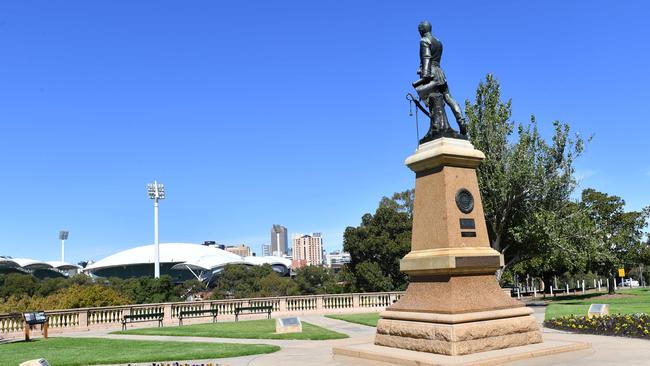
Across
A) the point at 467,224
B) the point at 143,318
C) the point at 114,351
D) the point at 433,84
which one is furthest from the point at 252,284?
the point at 467,224

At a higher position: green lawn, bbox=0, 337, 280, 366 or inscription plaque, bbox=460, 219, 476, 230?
inscription plaque, bbox=460, 219, 476, 230

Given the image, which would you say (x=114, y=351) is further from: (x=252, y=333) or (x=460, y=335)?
(x=460, y=335)

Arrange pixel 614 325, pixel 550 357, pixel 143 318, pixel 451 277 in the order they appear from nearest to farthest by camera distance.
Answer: pixel 550 357, pixel 451 277, pixel 614 325, pixel 143 318

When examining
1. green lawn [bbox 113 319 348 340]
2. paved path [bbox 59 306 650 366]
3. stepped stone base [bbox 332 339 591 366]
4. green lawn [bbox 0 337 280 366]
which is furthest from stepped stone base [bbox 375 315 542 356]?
green lawn [bbox 113 319 348 340]

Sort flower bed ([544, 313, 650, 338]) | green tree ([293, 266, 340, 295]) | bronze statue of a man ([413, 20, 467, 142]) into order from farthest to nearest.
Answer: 1. green tree ([293, 266, 340, 295])
2. flower bed ([544, 313, 650, 338])
3. bronze statue of a man ([413, 20, 467, 142])

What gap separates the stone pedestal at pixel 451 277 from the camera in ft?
31.9

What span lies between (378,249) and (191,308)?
28.1 m

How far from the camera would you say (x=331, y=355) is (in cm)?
1155

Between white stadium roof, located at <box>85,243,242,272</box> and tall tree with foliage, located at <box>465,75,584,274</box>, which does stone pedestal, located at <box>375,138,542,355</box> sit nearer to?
tall tree with foliage, located at <box>465,75,584,274</box>

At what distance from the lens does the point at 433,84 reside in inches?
476

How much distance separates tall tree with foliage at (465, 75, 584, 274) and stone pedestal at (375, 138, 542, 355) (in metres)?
19.6

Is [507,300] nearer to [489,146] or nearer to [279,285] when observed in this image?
[489,146]

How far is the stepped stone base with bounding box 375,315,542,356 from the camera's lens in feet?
30.6

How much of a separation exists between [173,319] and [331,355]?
1626 centimetres
